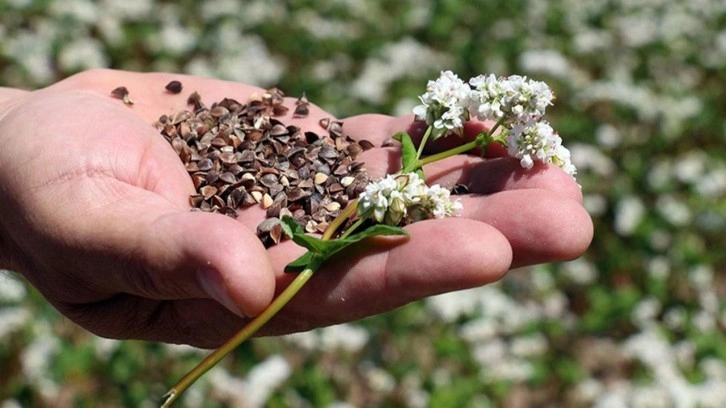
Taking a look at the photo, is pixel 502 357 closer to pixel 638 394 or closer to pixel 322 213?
pixel 638 394

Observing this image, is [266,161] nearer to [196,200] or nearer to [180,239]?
[196,200]

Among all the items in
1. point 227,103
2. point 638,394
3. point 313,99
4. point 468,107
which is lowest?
point 638,394

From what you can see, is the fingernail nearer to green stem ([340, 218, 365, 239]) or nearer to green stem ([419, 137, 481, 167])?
green stem ([340, 218, 365, 239])

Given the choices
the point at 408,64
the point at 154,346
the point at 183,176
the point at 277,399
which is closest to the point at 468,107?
the point at 183,176

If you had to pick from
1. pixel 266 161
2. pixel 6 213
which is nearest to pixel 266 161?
pixel 266 161

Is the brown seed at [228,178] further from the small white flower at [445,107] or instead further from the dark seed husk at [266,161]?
the small white flower at [445,107]

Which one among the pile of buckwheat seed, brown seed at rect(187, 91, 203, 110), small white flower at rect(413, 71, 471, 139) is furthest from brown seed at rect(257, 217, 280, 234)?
brown seed at rect(187, 91, 203, 110)

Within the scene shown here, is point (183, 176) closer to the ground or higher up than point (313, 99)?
higher up
